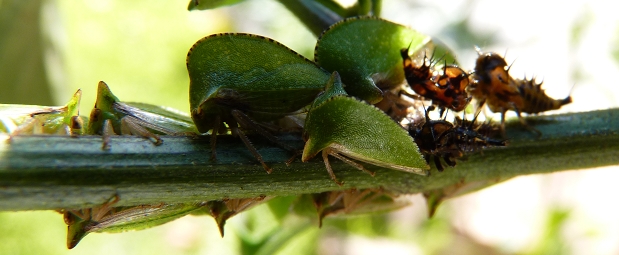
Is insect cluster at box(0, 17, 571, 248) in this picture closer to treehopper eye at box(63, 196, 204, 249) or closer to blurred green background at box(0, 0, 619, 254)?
treehopper eye at box(63, 196, 204, 249)

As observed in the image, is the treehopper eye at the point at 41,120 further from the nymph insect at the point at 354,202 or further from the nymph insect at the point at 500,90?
the nymph insect at the point at 500,90

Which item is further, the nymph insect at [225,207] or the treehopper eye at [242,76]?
the nymph insect at [225,207]

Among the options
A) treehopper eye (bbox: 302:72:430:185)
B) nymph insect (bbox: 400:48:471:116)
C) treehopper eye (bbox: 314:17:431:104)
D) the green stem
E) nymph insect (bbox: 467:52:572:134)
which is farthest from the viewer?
nymph insect (bbox: 467:52:572:134)

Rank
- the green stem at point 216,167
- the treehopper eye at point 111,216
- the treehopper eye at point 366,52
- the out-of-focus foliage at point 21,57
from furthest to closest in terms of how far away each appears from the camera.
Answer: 1. the out-of-focus foliage at point 21,57
2. the treehopper eye at point 366,52
3. the treehopper eye at point 111,216
4. the green stem at point 216,167

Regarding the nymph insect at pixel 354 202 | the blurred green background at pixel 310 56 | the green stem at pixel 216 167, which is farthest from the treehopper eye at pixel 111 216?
the blurred green background at pixel 310 56

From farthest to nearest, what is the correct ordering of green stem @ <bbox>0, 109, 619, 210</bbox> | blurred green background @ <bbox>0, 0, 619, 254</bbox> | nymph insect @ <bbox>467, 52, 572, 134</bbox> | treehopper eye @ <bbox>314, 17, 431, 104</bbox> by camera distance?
1. blurred green background @ <bbox>0, 0, 619, 254</bbox>
2. nymph insect @ <bbox>467, 52, 572, 134</bbox>
3. treehopper eye @ <bbox>314, 17, 431, 104</bbox>
4. green stem @ <bbox>0, 109, 619, 210</bbox>

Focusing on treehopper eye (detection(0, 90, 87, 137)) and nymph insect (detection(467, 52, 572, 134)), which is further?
nymph insect (detection(467, 52, 572, 134))

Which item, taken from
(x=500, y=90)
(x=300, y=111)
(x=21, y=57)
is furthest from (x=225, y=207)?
(x=21, y=57)

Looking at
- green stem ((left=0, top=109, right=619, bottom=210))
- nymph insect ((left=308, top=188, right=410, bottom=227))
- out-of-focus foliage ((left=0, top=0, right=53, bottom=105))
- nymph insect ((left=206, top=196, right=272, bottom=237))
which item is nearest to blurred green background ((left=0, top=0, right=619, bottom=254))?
out-of-focus foliage ((left=0, top=0, right=53, bottom=105))
